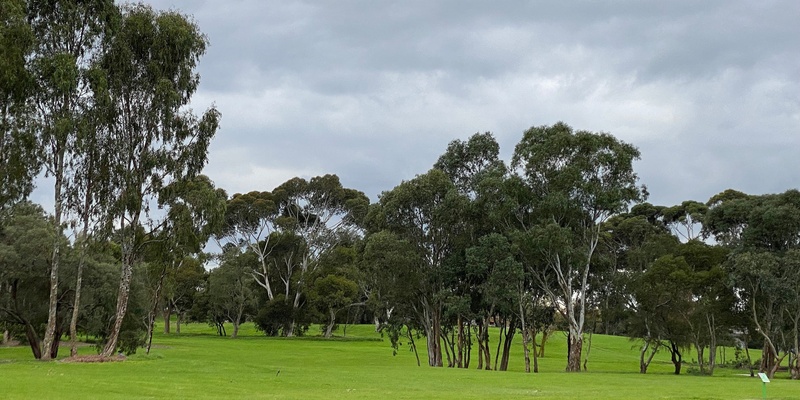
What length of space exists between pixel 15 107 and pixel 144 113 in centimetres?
714

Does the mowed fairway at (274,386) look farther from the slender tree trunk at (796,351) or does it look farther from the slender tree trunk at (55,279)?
the slender tree trunk at (796,351)

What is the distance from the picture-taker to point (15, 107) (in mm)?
37875

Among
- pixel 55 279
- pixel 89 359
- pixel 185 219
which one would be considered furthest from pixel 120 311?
pixel 185 219

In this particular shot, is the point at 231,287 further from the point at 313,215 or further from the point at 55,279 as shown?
the point at 55,279

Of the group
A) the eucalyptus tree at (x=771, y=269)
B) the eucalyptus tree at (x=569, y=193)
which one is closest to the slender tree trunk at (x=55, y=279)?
the eucalyptus tree at (x=569, y=193)

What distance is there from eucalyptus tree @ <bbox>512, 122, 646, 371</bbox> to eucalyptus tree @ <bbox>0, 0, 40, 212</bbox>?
98.4 ft

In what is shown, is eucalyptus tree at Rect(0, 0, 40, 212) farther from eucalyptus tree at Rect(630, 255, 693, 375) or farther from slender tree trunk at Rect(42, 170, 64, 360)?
eucalyptus tree at Rect(630, 255, 693, 375)

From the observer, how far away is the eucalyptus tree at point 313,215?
313 ft

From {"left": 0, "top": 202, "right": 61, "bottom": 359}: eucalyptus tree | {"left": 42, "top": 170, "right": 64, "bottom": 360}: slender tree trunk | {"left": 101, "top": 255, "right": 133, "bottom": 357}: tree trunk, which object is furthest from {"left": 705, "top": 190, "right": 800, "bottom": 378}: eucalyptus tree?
{"left": 0, "top": 202, "right": 61, "bottom": 359}: eucalyptus tree

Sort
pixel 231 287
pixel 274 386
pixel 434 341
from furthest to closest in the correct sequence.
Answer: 1. pixel 231 287
2. pixel 434 341
3. pixel 274 386

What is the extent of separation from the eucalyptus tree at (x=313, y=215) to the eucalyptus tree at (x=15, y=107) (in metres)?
54.3

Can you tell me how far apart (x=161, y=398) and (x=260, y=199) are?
246 feet

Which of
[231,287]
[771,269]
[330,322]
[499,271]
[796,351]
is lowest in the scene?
[330,322]

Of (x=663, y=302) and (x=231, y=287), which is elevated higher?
(x=231, y=287)
